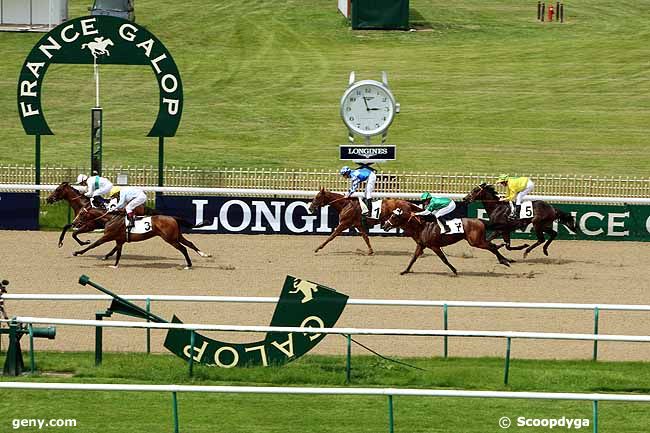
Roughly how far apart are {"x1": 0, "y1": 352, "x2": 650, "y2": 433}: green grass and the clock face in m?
11.7

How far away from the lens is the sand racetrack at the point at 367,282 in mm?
18578

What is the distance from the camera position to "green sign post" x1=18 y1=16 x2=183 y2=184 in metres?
29.2

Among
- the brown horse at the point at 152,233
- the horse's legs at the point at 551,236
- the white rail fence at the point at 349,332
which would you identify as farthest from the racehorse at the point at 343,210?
the white rail fence at the point at 349,332

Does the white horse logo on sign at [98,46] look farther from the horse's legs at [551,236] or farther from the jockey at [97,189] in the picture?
the horse's legs at [551,236]

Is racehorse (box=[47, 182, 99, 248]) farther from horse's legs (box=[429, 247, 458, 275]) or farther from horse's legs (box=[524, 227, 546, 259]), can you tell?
horse's legs (box=[524, 227, 546, 259])

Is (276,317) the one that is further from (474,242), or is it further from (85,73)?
(85,73)

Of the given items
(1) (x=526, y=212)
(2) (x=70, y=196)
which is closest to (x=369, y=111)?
(1) (x=526, y=212)

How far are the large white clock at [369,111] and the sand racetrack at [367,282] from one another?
225 centimetres

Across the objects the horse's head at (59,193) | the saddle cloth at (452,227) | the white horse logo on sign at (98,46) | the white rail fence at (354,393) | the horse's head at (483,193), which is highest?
the white horse logo on sign at (98,46)

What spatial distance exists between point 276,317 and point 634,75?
3428 centimetres

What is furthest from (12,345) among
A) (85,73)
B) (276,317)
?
(85,73)

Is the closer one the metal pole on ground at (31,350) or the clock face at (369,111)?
the metal pole on ground at (31,350)

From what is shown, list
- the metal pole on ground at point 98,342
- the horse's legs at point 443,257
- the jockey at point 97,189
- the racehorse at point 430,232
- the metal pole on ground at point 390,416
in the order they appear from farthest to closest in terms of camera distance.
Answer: the jockey at point 97,189 < the racehorse at point 430,232 < the horse's legs at point 443,257 < the metal pole on ground at point 98,342 < the metal pole on ground at point 390,416

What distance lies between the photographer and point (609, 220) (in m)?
28.3
